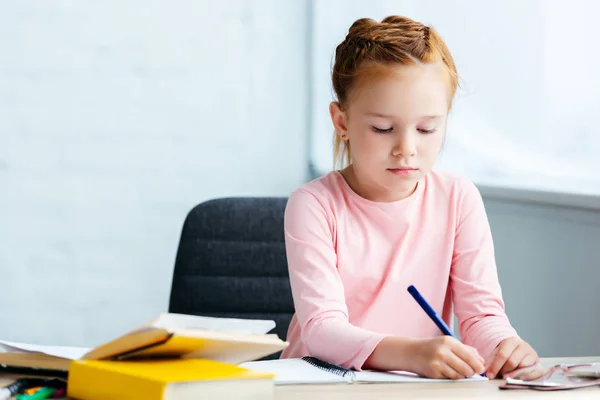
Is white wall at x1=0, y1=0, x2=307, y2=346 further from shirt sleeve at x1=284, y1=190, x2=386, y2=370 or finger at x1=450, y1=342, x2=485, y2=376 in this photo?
finger at x1=450, y1=342, x2=485, y2=376

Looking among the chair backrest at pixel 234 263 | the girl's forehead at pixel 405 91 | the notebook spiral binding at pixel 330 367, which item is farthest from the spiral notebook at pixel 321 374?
the chair backrest at pixel 234 263

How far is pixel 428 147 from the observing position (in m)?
1.28

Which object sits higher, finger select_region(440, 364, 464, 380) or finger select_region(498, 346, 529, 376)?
finger select_region(440, 364, 464, 380)

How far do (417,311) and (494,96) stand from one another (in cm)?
95

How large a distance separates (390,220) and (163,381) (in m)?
0.70

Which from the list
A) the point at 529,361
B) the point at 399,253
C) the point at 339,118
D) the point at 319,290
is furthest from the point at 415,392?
the point at 339,118

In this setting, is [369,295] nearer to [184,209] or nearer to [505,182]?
[505,182]

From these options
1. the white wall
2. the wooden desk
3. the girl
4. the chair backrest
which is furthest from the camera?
the white wall

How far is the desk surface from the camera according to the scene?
3.07 feet

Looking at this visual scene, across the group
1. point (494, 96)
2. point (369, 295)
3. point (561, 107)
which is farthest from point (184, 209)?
point (369, 295)

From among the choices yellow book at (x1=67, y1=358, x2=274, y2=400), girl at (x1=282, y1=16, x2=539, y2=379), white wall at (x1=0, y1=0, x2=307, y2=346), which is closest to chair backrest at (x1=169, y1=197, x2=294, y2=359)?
girl at (x1=282, y1=16, x2=539, y2=379)

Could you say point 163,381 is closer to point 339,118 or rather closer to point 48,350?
point 48,350

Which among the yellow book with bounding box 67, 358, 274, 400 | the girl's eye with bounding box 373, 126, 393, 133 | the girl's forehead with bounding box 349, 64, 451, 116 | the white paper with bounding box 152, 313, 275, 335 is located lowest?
the yellow book with bounding box 67, 358, 274, 400

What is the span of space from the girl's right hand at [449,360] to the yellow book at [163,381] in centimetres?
28
